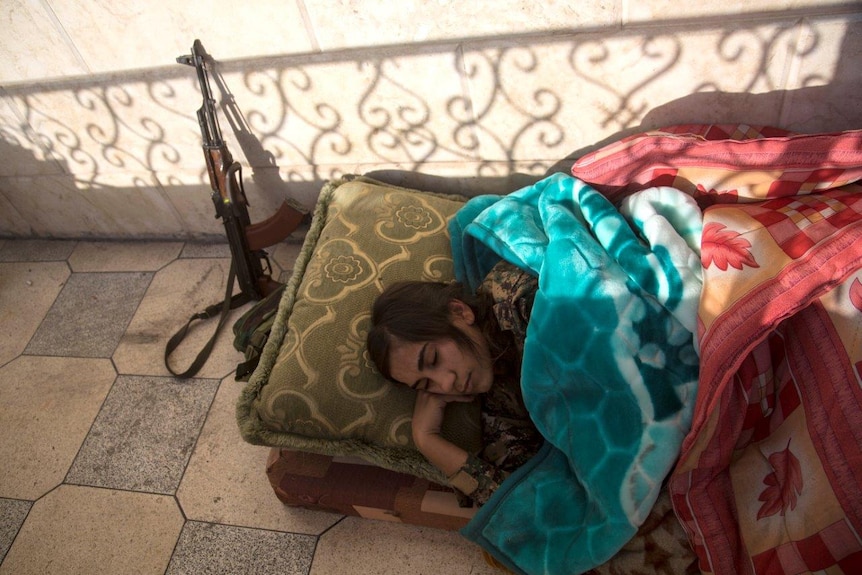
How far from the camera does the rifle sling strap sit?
62.9 inches

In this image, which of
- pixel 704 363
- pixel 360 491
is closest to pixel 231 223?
pixel 360 491

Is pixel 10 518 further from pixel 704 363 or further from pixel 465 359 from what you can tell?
pixel 704 363

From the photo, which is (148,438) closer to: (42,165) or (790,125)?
(42,165)

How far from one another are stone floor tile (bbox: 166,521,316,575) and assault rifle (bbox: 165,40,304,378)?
0.46 metres

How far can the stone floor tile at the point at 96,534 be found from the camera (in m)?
1.31

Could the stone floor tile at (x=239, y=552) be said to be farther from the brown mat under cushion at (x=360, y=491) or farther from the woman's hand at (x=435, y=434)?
the woman's hand at (x=435, y=434)

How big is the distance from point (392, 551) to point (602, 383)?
2.00 feet

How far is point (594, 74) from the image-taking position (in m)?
1.19

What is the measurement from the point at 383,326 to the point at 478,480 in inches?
13.4

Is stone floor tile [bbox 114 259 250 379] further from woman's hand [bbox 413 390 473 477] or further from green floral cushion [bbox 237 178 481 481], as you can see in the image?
woman's hand [bbox 413 390 473 477]

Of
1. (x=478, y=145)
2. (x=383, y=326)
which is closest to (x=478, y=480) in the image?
(x=383, y=326)

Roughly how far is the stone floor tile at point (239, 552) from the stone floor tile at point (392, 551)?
0.05m

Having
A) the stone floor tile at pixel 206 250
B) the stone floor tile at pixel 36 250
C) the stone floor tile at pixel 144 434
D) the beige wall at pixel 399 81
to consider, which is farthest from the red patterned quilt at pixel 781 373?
the stone floor tile at pixel 36 250

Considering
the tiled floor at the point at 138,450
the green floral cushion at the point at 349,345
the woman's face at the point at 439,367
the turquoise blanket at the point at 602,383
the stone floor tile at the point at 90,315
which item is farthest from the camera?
the stone floor tile at the point at 90,315
